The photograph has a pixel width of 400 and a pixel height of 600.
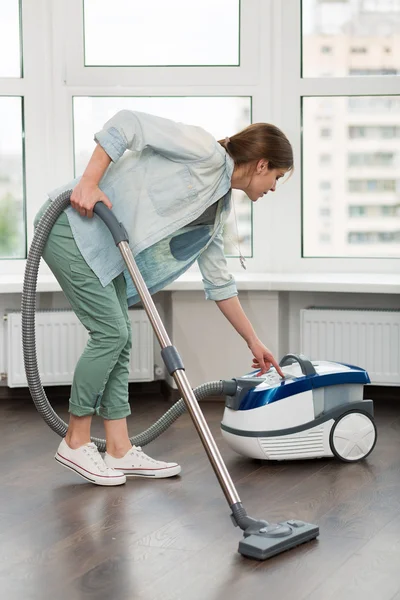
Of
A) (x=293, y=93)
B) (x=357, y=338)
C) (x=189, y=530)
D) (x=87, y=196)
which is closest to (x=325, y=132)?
(x=293, y=93)

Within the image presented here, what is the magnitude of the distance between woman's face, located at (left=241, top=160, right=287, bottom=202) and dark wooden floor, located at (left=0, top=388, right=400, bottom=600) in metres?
0.81

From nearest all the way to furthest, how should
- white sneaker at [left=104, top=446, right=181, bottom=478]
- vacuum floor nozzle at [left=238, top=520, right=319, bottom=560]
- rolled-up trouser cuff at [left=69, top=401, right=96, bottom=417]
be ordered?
1. vacuum floor nozzle at [left=238, top=520, right=319, bottom=560]
2. rolled-up trouser cuff at [left=69, top=401, right=96, bottom=417]
3. white sneaker at [left=104, top=446, right=181, bottom=478]

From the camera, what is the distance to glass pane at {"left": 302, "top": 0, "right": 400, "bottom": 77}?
12.2 feet

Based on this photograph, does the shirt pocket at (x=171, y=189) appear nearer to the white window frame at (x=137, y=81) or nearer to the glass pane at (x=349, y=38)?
the white window frame at (x=137, y=81)

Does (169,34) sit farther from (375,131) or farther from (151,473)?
(151,473)

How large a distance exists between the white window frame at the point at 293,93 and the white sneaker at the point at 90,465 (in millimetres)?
1572

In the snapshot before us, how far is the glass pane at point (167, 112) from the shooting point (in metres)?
3.76

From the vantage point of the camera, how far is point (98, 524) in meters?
2.15

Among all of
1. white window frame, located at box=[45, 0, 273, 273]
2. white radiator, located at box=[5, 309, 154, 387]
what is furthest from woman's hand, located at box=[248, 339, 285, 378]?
white window frame, located at box=[45, 0, 273, 273]

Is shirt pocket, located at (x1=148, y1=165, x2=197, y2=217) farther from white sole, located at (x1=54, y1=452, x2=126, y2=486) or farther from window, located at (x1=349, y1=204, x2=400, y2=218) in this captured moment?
window, located at (x1=349, y1=204, x2=400, y2=218)

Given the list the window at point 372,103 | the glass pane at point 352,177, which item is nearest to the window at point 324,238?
the glass pane at point 352,177

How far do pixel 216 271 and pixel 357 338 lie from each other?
3.81 feet

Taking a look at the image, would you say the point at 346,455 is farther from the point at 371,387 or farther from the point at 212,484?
the point at 371,387

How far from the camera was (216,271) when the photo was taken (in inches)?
101
